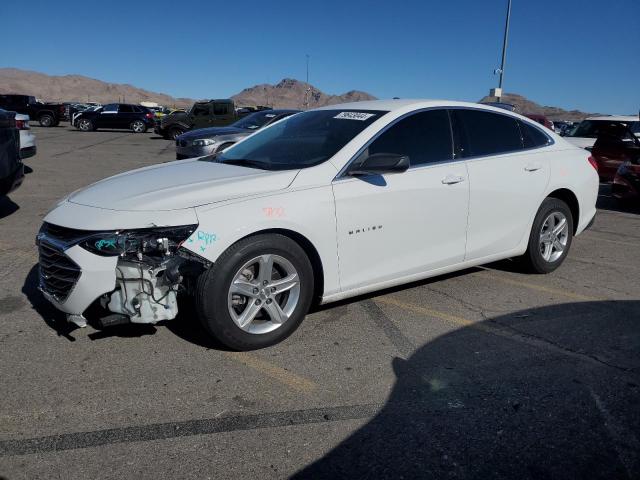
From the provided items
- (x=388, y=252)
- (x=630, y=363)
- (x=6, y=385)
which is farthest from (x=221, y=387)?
(x=630, y=363)

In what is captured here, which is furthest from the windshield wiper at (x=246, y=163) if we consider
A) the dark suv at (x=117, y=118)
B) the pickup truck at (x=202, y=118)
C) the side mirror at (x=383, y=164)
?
the dark suv at (x=117, y=118)

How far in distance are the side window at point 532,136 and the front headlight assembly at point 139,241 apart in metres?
3.33

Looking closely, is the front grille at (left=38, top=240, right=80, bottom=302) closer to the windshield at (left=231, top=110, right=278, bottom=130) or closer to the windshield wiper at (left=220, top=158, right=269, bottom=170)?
the windshield wiper at (left=220, top=158, right=269, bottom=170)

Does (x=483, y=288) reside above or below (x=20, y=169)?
below

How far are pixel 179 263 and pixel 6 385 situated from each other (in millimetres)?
1172

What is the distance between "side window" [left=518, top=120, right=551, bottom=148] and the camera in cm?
→ 516

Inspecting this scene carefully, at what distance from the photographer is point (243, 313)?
3.56 metres

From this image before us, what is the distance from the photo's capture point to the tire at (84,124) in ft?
97.7

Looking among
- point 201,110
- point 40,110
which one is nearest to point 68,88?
point 40,110

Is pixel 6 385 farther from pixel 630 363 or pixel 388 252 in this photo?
pixel 630 363

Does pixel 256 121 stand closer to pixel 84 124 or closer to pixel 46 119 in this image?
pixel 84 124

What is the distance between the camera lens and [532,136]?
522 centimetres

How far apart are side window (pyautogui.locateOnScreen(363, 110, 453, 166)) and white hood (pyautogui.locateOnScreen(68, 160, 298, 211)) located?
85 cm

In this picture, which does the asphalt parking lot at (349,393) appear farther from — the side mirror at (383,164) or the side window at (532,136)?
the side window at (532,136)
